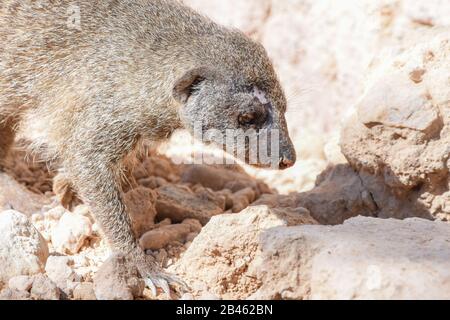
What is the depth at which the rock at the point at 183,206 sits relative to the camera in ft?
12.8

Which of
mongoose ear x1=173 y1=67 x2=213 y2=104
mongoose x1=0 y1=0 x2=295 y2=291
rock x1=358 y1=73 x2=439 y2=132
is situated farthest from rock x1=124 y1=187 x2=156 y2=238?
rock x1=358 y1=73 x2=439 y2=132

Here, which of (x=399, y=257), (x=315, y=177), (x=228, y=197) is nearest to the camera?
(x=399, y=257)

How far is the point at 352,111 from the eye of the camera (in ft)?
12.8

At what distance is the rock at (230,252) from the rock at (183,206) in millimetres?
822

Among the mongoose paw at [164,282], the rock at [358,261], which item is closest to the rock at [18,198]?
the mongoose paw at [164,282]

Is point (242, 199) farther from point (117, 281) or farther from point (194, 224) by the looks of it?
point (117, 281)

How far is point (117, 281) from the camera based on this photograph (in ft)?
9.14

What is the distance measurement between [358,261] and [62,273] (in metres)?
1.40

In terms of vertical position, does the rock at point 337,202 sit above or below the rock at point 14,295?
above

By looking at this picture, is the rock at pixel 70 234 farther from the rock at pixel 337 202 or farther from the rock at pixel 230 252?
the rock at pixel 337 202
